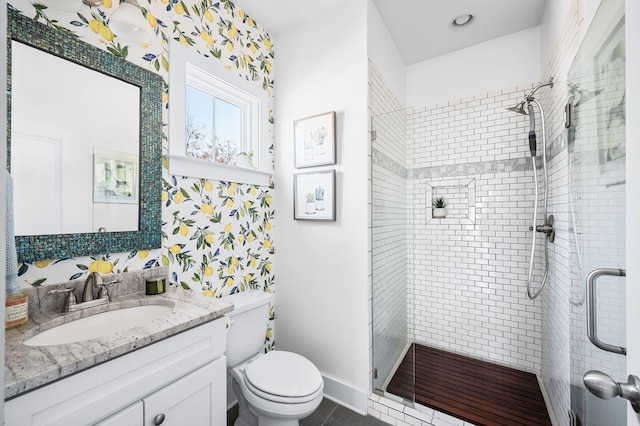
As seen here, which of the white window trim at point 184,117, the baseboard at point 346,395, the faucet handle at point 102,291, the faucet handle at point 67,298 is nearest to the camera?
the faucet handle at point 67,298

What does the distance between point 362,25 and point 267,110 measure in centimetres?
92

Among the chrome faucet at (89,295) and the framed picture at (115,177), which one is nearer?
the chrome faucet at (89,295)

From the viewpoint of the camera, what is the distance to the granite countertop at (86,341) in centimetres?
76

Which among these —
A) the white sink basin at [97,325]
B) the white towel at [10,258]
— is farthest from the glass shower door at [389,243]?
the white towel at [10,258]

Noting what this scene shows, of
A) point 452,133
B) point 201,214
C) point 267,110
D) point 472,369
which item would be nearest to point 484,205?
point 452,133

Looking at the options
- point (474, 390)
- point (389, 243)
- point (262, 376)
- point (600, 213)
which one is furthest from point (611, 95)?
point (474, 390)

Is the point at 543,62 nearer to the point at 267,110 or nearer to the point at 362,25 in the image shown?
the point at 362,25

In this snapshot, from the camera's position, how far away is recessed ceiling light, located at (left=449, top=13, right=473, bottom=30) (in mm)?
A: 2195

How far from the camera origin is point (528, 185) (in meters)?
2.34

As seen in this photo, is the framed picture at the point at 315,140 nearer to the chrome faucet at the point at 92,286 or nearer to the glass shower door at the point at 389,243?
the glass shower door at the point at 389,243

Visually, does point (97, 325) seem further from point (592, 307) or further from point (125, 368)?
point (592, 307)

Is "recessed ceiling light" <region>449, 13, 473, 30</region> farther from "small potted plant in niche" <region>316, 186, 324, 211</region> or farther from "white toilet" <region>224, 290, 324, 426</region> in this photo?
"white toilet" <region>224, 290, 324, 426</region>

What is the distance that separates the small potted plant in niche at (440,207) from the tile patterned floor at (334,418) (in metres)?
1.79

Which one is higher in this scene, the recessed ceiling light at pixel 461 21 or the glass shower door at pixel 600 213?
the recessed ceiling light at pixel 461 21
